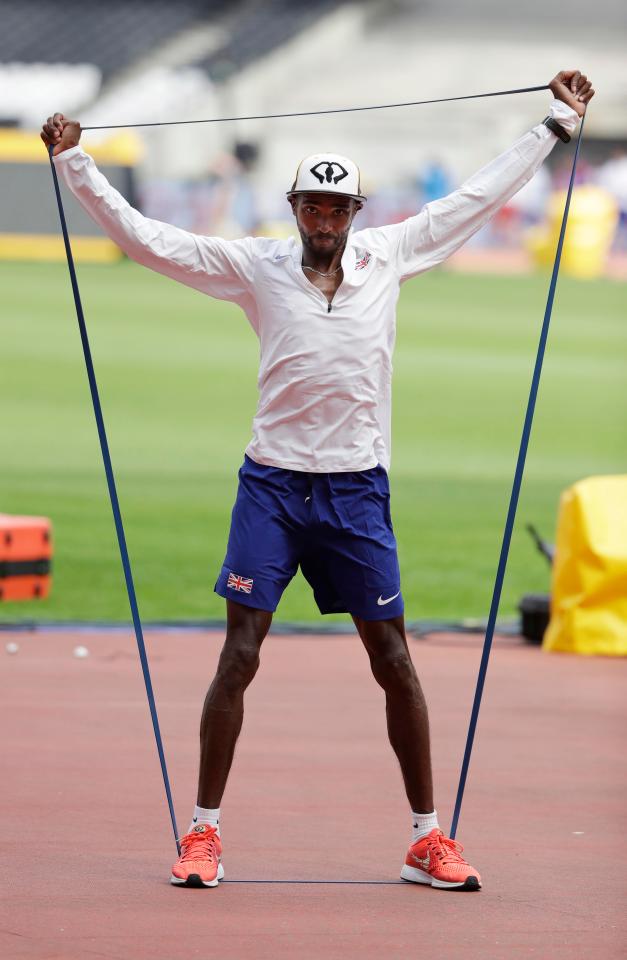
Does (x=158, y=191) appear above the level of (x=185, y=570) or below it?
above

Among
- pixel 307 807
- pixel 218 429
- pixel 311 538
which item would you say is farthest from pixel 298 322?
pixel 218 429

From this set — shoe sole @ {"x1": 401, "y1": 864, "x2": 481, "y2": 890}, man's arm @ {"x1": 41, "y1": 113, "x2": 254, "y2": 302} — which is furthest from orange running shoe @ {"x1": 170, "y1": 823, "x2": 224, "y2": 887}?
man's arm @ {"x1": 41, "y1": 113, "x2": 254, "y2": 302}

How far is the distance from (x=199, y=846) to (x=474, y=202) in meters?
2.22

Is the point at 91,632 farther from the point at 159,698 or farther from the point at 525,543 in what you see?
the point at 525,543

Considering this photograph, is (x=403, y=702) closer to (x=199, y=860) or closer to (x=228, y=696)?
(x=228, y=696)

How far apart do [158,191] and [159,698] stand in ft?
123

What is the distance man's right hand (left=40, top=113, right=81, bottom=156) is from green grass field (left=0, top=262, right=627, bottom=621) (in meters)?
5.31

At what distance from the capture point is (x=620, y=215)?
46.4 metres

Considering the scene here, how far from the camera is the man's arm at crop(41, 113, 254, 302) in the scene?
534 centimetres

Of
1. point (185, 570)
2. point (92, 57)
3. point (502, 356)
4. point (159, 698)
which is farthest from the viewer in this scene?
point (92, 57)

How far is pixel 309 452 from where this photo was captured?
17.7 feet

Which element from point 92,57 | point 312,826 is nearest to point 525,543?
point 312,826

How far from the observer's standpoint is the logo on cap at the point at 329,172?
538 cm

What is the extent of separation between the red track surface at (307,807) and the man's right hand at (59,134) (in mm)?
2248
